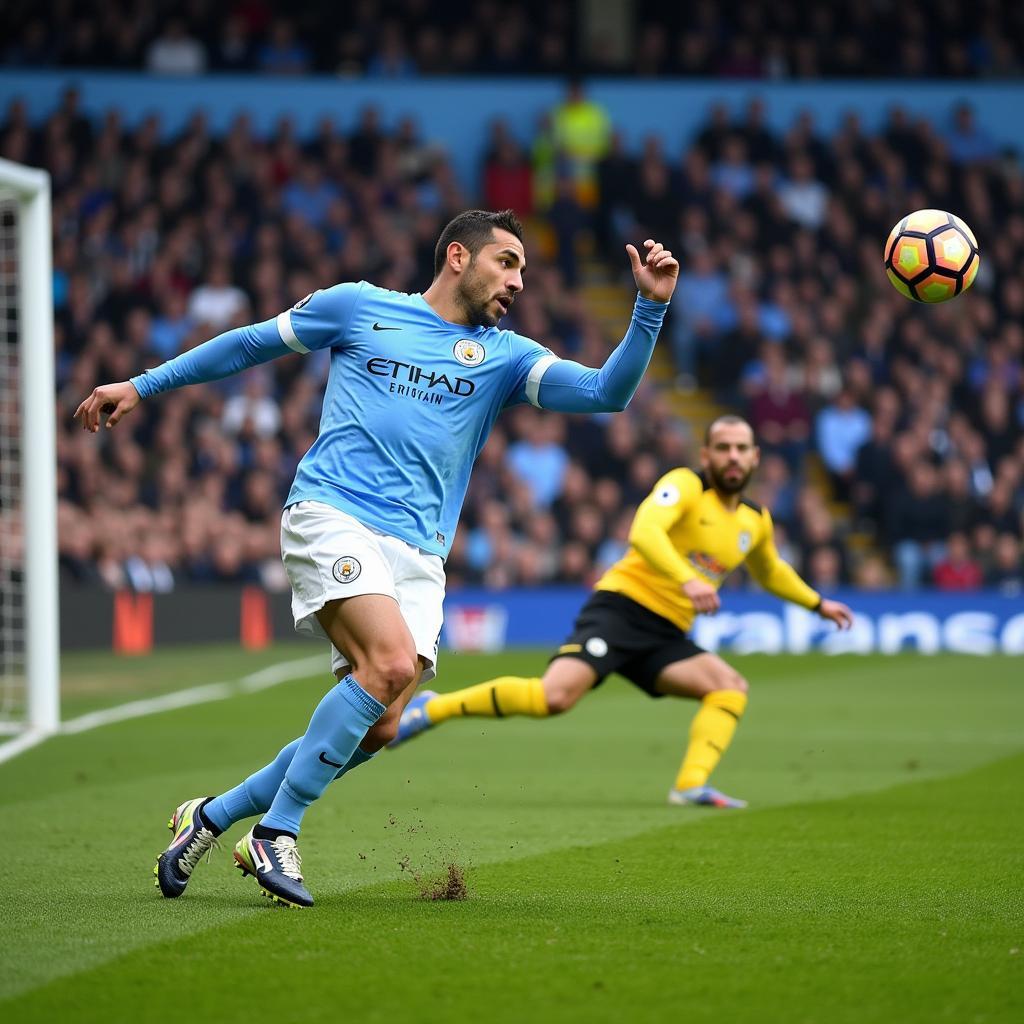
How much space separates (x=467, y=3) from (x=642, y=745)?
19142 millimetres

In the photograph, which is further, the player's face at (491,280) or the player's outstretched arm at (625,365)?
the player's face at (491,280)

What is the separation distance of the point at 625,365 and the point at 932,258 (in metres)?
2.28

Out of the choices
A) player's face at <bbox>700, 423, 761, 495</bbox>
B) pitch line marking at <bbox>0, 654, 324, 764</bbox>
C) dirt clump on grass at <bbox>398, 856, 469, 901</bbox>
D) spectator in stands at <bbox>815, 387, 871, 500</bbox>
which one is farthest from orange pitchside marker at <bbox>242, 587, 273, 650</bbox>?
dirt clump on grass at <bbox>398, 856, 469, 901</bbox>

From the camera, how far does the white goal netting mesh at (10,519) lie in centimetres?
1316

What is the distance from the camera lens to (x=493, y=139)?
1024 inches

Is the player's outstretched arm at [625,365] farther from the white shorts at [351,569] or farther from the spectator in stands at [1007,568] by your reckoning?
the spectator in stands at [1007,568]

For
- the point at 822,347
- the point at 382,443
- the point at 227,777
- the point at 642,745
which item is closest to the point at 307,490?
the point at 382,443

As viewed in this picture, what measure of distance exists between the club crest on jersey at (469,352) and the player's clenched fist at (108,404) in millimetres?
1102

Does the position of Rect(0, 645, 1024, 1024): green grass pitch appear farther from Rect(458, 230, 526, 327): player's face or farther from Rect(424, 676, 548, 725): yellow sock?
Rect(458, 230, 526, 327): player's face

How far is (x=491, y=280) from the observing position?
6.20m

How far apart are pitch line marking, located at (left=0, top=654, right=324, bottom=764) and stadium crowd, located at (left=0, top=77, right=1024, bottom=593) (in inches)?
114

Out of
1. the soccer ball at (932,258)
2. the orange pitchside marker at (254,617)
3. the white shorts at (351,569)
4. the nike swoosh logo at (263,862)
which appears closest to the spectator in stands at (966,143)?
the orange pitchside marker at (254,617)

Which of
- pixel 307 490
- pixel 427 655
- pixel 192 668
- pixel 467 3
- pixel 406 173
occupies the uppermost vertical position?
pixel 467 3

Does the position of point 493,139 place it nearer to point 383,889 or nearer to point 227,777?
point 227,777
